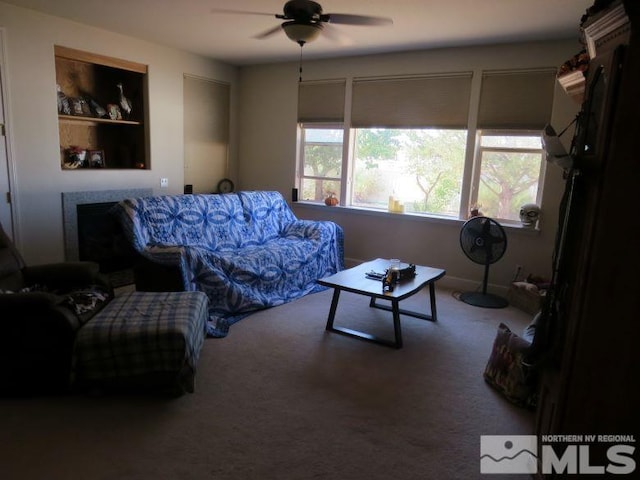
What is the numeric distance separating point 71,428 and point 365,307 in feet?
8.15

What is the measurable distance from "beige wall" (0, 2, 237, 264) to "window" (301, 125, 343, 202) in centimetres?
181

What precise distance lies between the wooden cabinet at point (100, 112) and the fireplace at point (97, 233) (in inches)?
13.6

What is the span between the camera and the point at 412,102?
4719mm

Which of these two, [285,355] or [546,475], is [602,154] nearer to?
[546,475]

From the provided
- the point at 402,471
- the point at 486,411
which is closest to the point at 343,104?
the point at 486,411

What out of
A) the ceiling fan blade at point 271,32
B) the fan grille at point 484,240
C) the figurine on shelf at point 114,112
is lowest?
the fan grille at point 484,240

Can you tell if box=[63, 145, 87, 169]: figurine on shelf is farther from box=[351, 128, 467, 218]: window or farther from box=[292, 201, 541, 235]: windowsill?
box=[351, 128, 467, 218]: window

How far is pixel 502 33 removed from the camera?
3.89 meters

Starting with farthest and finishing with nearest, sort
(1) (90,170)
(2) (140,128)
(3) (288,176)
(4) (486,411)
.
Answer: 1. (3) (288,176)
2. (2) (140,128)
3. (1) (90,170)
4. (4) (486,411)

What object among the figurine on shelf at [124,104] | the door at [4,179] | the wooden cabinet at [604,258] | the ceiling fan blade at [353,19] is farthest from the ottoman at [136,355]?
the figurine on shelf at [124,104]

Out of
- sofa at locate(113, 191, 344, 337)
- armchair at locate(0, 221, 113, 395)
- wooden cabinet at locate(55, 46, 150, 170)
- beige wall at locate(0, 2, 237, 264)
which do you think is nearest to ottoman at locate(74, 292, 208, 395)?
armchair at locate(0, 221, 113, 395)

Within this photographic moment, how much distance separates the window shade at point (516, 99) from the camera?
161 inches

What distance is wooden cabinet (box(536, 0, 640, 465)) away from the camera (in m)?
1.38

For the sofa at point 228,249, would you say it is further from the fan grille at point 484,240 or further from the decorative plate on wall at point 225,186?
the fan grille at point 484,240
